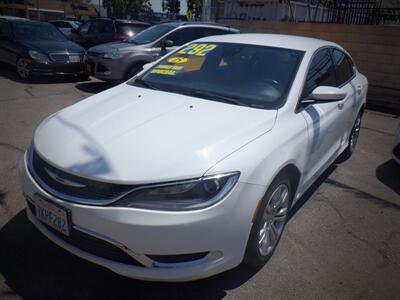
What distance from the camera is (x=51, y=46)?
9.05m

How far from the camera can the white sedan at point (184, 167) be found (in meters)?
2.09

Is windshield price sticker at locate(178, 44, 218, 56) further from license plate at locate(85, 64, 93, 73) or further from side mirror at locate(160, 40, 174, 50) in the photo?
license plate at locate(85, 64, 93, 73)

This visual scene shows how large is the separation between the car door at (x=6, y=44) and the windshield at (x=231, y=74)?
23.3ft

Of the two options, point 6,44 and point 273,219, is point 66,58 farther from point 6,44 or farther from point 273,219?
point 273,219

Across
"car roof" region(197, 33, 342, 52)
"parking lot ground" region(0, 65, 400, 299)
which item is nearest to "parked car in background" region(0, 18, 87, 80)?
"parking lot ground" region(0, 65, 400, 299)

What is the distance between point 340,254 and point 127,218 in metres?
1.93

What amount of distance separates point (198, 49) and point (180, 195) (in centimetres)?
226

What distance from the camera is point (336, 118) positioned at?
3.79 meters

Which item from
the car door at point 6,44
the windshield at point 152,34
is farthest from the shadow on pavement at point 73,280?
the car door at point 6,44

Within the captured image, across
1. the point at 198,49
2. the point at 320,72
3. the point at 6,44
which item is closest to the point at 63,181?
the point at 198,49

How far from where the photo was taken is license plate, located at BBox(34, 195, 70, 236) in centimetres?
220

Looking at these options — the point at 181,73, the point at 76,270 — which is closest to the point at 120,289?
the point at 76,270

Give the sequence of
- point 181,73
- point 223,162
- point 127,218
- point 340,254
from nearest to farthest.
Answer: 1. point 127,218
2. point 223,162
3. point 340,254
4. point 181,73

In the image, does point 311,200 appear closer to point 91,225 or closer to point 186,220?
point 186,220
